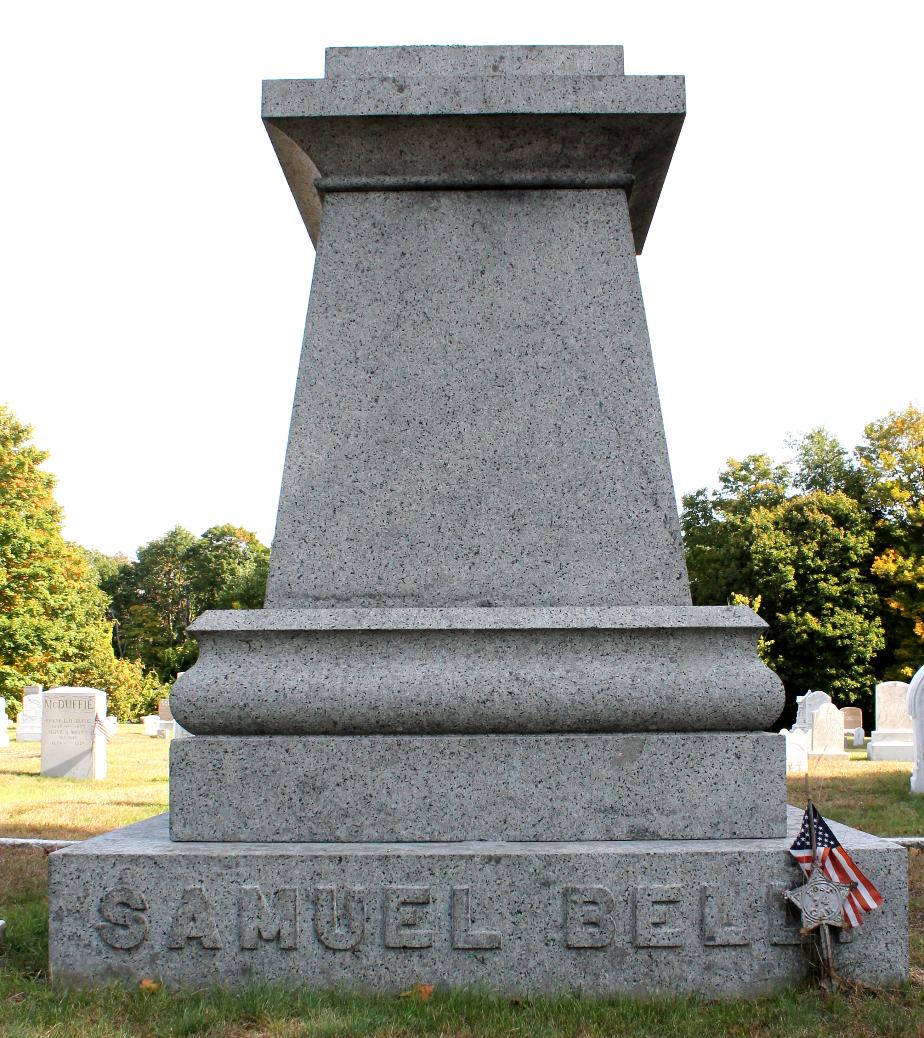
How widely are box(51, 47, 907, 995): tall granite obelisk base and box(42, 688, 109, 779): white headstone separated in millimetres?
12800

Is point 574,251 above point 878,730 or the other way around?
above

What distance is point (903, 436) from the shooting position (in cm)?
3856

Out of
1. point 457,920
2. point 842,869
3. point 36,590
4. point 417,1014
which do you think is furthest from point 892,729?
point 36,590

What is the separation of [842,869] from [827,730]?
19.2 metres

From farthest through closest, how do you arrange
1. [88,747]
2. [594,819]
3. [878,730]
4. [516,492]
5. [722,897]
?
[878,730], [88,747], [516,492], [594,819], [722,897]

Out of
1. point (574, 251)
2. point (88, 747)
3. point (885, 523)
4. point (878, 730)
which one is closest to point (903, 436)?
point (885, 523)

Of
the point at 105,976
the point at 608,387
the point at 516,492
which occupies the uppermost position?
the point at 608,387

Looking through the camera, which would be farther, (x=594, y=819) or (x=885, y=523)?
(x=885, y=523)

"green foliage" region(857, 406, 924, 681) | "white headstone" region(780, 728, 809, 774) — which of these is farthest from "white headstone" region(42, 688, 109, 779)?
A: "green foliage" region(857, 406, 924, 681)

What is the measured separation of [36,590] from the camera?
1268 inches

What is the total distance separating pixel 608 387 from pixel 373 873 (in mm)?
2178

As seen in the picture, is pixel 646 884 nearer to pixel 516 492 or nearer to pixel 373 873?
pixel 373 873

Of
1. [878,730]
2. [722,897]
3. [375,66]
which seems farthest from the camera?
[878,730]

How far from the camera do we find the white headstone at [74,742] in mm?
15445
